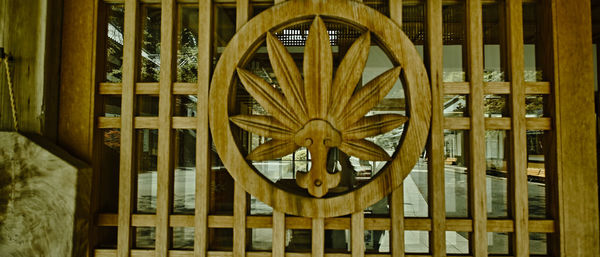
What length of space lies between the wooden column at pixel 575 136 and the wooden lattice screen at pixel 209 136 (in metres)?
0.04

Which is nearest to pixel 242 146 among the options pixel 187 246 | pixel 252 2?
pixel 187 246

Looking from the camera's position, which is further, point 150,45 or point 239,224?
point 150,45

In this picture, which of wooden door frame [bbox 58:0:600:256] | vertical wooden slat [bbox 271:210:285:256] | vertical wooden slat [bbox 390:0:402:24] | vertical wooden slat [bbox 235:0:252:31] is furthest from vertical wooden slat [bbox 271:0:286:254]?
wooden door frame [bbox 58:0:600:256]

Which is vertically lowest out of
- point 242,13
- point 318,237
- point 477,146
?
point 318,237

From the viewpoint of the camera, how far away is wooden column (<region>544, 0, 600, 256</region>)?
1.26 metres

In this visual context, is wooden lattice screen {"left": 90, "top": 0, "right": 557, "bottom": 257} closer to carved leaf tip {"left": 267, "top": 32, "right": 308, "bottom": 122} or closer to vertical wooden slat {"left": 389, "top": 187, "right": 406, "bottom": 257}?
vertical wooden slat {"left": 389, "top": 187, "right": 406, "bottom": 257}

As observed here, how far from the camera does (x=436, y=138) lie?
1286mm

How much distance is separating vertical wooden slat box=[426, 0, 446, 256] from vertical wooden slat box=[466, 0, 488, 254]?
0.12 metres

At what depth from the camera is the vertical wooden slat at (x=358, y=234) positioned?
4.16 feet

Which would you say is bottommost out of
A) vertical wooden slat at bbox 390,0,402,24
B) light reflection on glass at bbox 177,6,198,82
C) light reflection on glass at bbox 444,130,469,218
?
light reflection on glass at bbox 444,130,469,218

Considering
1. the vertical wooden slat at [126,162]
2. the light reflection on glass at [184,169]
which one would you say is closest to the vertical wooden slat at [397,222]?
the light reflection on glass at [184,169]

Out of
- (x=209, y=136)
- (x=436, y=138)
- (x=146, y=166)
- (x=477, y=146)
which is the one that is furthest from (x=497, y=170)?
(x=146, y=166)

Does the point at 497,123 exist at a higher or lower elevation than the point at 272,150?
higher

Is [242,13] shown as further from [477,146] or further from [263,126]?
[477,146]
